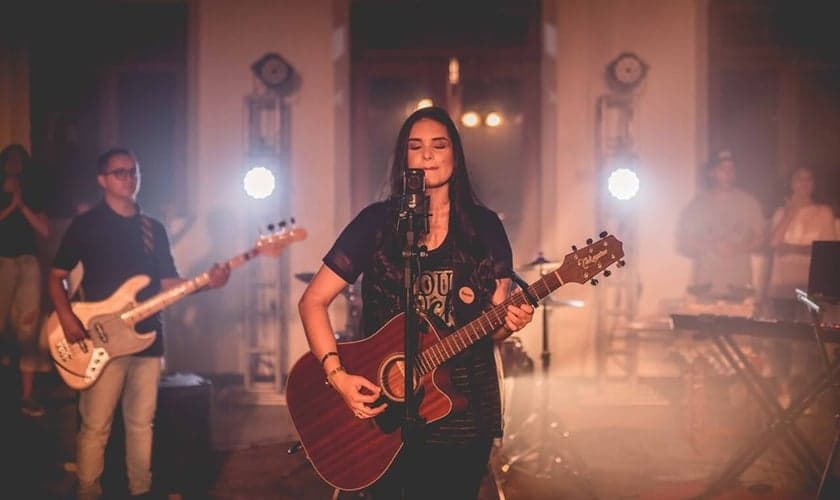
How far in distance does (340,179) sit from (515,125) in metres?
1.79

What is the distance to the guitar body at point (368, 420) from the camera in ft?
9.18

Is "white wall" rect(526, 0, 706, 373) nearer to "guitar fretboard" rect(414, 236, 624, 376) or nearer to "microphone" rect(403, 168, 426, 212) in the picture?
"guitar fretboard" rect(414, 236, 624, 376)

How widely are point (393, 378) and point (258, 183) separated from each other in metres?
4.77

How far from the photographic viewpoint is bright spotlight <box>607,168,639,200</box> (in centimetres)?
737

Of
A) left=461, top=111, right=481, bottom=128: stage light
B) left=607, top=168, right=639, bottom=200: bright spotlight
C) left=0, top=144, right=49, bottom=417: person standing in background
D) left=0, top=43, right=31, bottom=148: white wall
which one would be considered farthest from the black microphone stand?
left=0, top=43, right=31, bottom=148: white wall

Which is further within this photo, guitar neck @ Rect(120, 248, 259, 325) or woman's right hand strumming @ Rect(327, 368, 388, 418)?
guitar neck @ Rect(120, 248, 259, 325)

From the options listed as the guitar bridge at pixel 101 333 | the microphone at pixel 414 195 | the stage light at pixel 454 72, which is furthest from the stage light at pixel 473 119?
the microphone at pixel 414 195

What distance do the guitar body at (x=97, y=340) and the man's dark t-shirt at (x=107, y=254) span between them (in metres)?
0.04

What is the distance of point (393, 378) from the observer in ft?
9.61

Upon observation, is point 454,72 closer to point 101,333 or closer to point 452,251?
point 101,333

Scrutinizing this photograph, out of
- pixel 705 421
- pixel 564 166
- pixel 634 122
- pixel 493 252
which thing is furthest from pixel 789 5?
pixel 493 252

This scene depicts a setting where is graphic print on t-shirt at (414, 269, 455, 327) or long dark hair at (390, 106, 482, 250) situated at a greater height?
long dark hair at (390, 106, 482, 250)

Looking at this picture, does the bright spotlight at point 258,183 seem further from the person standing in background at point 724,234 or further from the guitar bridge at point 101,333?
the person standing in background at point 724,234

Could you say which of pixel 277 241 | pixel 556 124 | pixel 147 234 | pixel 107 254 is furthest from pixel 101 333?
pixel 556 124
